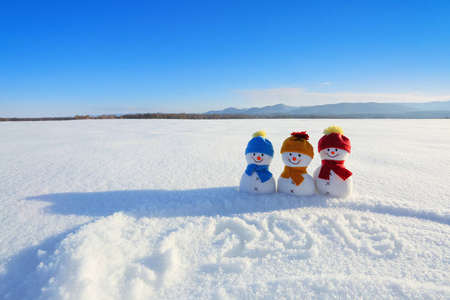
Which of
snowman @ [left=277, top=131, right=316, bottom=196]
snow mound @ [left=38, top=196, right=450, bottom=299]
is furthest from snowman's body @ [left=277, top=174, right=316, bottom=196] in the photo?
snow mound @ [left=38, top=196, right=450, bottom=299]

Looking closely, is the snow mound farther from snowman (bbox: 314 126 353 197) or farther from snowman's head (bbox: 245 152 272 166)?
snowman's head (bbox: 245 152 272 166)

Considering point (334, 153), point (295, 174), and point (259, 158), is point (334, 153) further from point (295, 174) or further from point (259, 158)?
point (259, 158)

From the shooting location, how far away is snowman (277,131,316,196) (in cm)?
177

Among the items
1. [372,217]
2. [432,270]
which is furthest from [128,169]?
[432,270]

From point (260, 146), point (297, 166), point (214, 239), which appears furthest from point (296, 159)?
point (214, 239)

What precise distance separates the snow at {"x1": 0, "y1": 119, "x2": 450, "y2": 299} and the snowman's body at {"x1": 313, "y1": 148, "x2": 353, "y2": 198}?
6 cm

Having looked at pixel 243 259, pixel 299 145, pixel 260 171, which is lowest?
pixel 243 259

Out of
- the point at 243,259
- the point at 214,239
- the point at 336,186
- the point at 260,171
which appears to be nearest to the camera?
the point at 243,259

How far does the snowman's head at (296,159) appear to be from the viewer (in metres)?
1.77

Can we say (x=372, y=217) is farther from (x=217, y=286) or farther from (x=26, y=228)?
(x=26, y=228)

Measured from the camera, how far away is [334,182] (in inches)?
69.4

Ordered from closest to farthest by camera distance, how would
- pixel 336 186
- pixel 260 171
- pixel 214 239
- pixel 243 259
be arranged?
1. pixel 243 259
2. pixel 214 239
3. pixel 336 186
4. pixel 260 171

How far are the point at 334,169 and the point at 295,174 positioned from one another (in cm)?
30

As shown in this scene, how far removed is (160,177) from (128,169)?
53 centimetres
